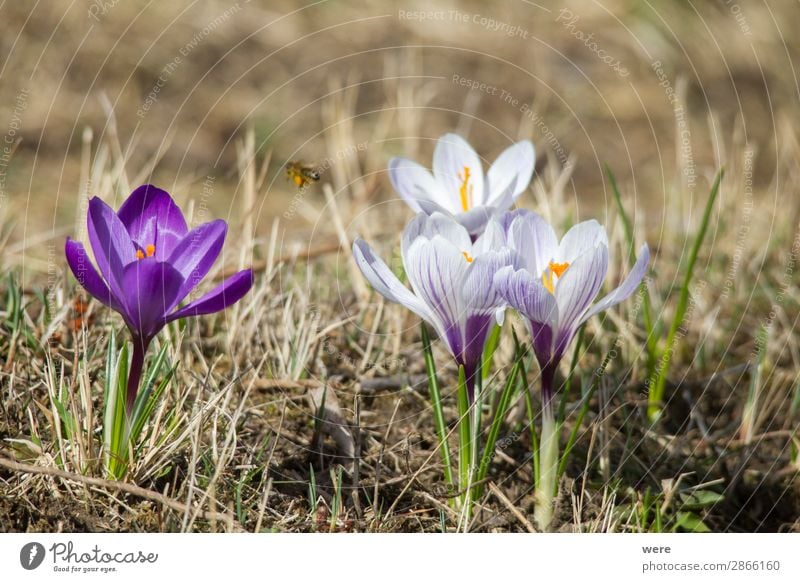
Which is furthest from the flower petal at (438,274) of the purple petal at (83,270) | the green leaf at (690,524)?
the green leaf at (690,524)

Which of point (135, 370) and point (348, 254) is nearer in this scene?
point (135, 370)

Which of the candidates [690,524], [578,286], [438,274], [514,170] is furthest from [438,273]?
[690,524]

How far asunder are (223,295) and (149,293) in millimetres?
114

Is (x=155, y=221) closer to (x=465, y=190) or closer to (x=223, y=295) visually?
(x=223, y=295)

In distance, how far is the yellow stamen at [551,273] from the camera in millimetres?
1437

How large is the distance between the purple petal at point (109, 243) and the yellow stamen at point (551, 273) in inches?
26.1

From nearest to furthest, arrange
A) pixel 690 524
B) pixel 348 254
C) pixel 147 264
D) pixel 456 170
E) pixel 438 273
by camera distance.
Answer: pixel 147 264 → pixel 438 273 → pixel 690 524 → pixel 456 170 → pixel 348 254

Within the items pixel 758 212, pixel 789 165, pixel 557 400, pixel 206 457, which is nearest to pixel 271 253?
pixel 206 457

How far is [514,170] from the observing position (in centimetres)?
178

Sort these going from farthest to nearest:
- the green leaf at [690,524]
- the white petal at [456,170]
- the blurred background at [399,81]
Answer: the blurred background at [399,81]
the white petal at [456,170]
the green leaf at [690,524]

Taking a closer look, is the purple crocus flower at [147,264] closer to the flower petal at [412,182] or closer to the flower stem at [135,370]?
the flower stem at [135,370]

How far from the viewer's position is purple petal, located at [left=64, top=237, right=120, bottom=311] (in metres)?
1.33

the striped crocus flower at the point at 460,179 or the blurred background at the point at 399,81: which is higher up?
the blurred background at the point at 399,81
